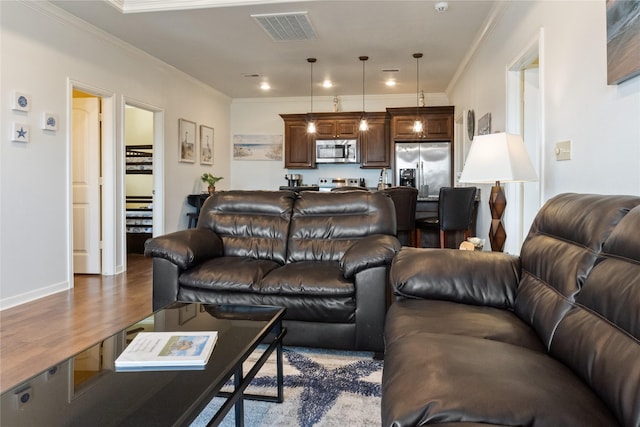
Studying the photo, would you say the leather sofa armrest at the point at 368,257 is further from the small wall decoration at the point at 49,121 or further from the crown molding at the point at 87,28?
the crown molding at the point at 87,28

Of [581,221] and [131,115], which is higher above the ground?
[131,115]

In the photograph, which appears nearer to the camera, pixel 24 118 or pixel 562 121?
pixel 562 121

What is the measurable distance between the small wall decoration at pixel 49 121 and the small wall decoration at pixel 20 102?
0.56ft

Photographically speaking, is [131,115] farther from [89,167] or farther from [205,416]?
[205,416]

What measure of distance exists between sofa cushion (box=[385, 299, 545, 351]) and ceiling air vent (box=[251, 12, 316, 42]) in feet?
11.2

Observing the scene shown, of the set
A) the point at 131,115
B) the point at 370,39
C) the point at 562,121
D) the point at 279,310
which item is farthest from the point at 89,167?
the point at 562,121

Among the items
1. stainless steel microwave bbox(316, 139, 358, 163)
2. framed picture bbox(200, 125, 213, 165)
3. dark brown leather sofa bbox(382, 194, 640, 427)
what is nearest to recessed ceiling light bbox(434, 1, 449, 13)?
dark brown leather sofa bbox(382, 194, 640, 427)

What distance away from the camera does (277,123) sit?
803 cm

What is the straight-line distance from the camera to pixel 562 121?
2.50 metres

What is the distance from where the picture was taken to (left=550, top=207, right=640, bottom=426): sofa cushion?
90cm

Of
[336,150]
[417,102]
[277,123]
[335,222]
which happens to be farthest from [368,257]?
[277,123]

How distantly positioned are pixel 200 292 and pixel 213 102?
5.62m

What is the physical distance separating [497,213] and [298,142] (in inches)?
204

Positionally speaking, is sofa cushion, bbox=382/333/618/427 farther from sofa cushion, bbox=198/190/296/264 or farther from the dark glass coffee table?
sofa cushion, bbox=198/190/296/264
